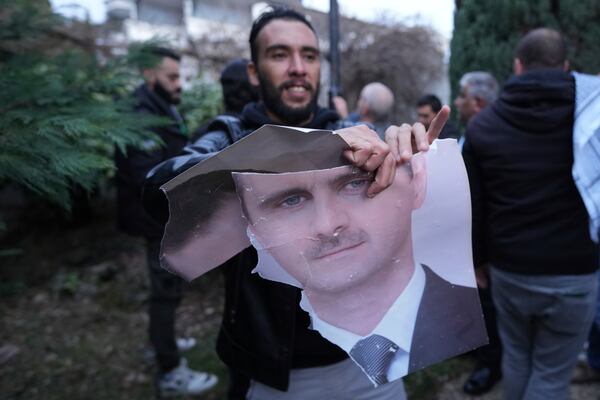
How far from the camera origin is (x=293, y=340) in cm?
123

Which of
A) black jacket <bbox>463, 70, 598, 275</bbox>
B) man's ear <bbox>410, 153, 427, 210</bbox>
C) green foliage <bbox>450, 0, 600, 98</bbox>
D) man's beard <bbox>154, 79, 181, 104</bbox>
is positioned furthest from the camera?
green foliage <bbox>450, 0, 600, 98</bbox>

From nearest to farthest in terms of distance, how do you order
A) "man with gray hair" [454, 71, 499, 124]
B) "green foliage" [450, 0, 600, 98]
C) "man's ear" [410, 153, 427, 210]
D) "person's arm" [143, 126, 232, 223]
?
1. "man's ear" [410, 153, 427, 210]
2. "person's arm" [143, 126, 232, 223]
3. "man with gray hair" [454, 71, 499, 124]
4. "green foliage" [450, 0, 600, 98]

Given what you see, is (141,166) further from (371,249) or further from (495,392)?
(495,392)

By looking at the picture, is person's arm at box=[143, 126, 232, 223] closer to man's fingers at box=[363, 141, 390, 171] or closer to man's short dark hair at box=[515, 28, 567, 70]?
man's fingers at box=[363, 141, 390, 171]

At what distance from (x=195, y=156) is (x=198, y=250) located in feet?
0.89

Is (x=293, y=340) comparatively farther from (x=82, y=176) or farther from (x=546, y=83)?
(x=546, y=83)

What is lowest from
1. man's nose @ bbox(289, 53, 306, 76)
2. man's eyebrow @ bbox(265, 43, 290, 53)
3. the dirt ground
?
the dirt ground

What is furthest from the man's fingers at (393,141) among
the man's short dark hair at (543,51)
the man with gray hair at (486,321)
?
the man with gray hair at (486,321)

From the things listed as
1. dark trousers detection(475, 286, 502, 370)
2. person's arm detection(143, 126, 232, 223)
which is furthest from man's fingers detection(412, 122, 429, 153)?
dark trousers detection(475, 286, 502, 370)

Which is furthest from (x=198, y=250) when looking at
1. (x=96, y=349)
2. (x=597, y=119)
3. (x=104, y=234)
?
(x=104, y=234)

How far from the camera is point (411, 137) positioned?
3.16 feet

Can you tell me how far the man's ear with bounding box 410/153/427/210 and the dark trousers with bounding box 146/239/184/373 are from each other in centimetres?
206

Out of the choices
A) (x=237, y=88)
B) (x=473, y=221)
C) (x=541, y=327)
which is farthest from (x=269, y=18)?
(x=541, y=327)

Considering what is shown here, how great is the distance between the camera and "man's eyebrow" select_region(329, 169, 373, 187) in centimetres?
87
